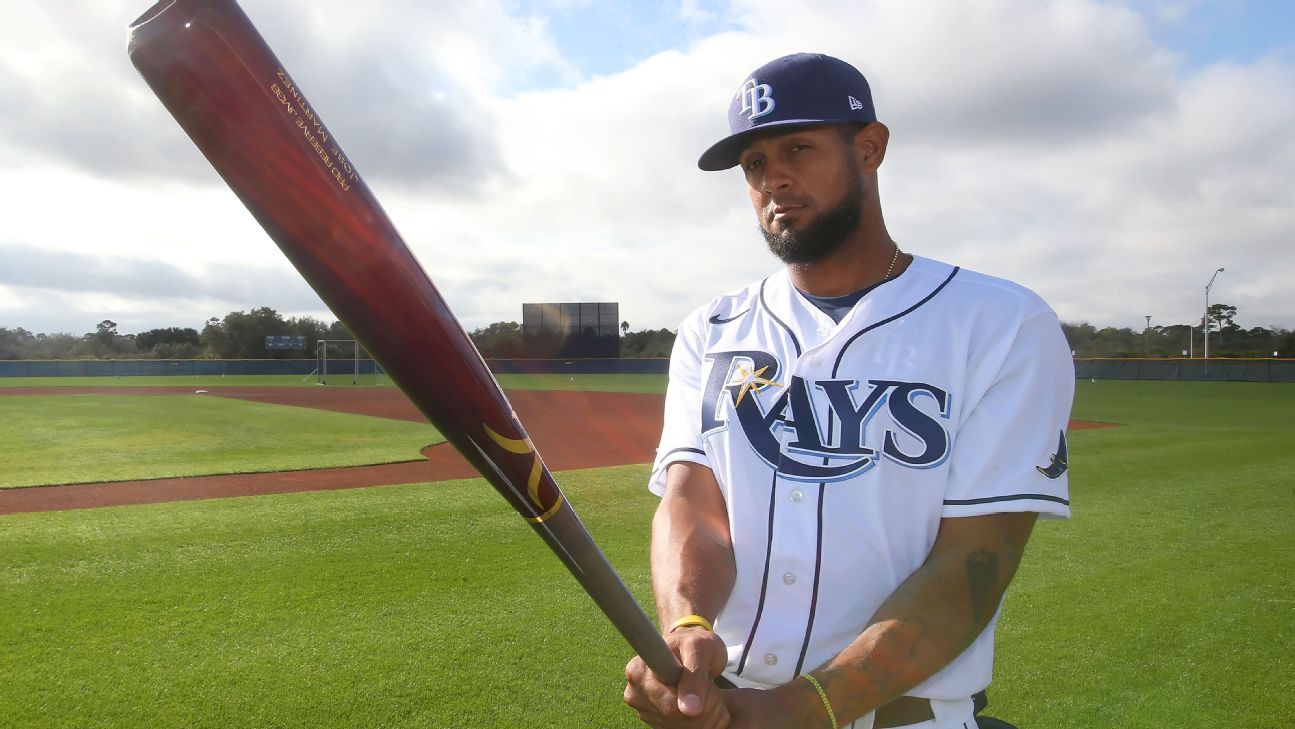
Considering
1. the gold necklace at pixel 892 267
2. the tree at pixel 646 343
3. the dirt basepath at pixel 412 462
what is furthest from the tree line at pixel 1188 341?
the gold necklace at pixel 892 267

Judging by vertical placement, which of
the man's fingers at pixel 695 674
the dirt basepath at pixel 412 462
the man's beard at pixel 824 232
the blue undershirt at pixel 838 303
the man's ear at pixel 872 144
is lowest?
the dirt basepath at pixel 412 462

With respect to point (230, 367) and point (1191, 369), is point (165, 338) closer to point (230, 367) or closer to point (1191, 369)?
point (230, 367)

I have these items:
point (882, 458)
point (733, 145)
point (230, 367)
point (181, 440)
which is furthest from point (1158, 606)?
point (230, 367)

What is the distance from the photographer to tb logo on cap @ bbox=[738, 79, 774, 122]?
1.67 meters

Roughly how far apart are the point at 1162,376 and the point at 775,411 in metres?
43.0

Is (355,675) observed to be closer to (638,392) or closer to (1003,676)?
(1003,676)

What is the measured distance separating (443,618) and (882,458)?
369 cm

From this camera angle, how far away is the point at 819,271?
5.85 feet

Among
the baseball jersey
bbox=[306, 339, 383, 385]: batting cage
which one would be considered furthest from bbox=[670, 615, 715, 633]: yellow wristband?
bbox=[306, 339, 383, 385]: batting cage

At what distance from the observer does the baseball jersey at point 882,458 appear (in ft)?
4.88

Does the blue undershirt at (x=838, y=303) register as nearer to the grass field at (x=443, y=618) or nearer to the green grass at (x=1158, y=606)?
the grass field at (x=443, y=618)

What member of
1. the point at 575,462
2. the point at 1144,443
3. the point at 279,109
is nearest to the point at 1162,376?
the point at 1144,443

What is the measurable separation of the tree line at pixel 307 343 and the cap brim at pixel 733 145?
4312cm

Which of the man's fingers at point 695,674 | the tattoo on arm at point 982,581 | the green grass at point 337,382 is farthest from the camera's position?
the green grass at point 337,382
